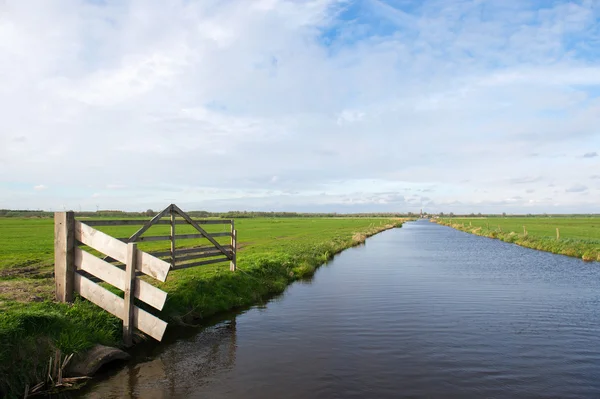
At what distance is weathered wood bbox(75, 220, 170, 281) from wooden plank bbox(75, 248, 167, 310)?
0.29 meters

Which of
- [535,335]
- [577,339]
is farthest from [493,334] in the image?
[577,339]

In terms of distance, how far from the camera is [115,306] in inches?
390

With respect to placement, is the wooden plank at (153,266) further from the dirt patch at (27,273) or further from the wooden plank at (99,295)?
the dirt patch at (27,273)

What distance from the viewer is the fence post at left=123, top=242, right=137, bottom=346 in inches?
376

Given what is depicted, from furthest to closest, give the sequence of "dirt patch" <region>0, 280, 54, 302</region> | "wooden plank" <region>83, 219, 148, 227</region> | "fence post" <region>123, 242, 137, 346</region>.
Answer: "wooden plank" <region>83, 219, 148, 227</region> < "dirt patch" <region>0, 280, 54, 302</region> < "fence post" <region>123, 242, 137, 346</region>

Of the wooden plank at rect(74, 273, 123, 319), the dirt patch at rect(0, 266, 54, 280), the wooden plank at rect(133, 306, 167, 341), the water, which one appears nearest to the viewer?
the water

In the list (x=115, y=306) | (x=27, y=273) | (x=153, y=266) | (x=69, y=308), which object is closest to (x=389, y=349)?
(x=153, y=266)

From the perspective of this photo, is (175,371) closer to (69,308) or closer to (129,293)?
(129,293)

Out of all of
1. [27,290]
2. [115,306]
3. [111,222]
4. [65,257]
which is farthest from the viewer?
[111,222]

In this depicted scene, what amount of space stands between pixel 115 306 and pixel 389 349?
24.0ft

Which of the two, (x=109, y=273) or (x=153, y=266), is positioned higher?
(x=153, y=266)

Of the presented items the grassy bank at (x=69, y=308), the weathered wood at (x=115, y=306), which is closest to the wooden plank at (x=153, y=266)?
the weathered wood at (x=115, y=306)

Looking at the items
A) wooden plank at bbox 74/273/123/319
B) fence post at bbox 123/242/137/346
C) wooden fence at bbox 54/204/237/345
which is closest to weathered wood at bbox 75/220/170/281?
wooden fence at bbox 54/204/237/345

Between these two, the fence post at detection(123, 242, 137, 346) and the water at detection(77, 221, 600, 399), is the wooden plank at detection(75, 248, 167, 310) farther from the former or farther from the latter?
the water at detection(77, 221, 600, 399)
